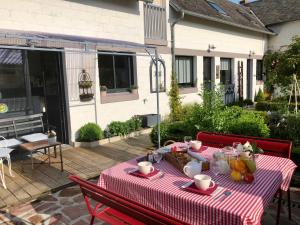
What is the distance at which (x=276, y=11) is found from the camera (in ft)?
61.5

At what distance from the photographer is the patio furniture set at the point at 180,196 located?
2.39m

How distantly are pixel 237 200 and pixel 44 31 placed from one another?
20.8 feet

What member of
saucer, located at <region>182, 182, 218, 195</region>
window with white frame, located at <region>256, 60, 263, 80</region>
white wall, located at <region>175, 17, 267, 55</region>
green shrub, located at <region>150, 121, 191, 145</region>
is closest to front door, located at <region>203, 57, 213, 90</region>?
white wall, located at <region>175, 17, 267, 55</region>

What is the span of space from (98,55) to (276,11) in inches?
593

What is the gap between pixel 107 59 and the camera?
8.89 meters

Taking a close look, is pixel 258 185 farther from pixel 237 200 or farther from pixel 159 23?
pixel 159 23

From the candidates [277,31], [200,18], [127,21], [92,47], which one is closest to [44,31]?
[92,47]

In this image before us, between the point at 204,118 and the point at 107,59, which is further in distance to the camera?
the point at 107,59

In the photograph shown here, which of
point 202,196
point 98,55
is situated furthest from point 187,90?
point 202,196

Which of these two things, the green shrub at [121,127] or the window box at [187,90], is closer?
the green shrub at [121,127]

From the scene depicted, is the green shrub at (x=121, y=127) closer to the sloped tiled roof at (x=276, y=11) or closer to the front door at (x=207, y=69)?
the front door at (x=207, y=69)

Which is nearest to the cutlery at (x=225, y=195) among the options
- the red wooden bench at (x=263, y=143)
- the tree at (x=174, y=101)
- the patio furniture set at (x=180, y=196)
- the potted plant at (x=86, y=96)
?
the patio furniture set at (x=180, y=196)

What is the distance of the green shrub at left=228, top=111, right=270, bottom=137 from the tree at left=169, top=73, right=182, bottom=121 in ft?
15.2

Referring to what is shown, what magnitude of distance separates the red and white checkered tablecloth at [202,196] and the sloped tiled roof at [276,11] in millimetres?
16603
